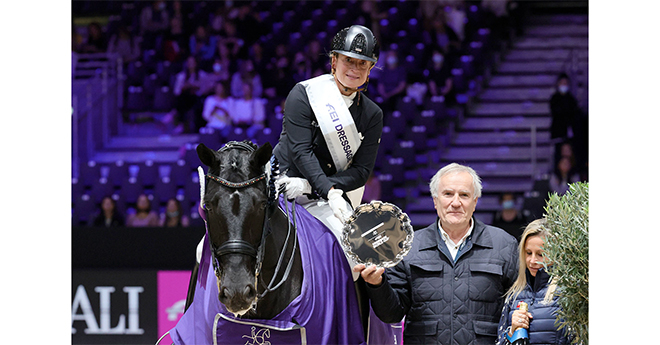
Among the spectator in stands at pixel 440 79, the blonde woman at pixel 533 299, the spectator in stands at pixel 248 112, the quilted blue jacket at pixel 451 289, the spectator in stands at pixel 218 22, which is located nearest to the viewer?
the blonde woman at pixel 533 299

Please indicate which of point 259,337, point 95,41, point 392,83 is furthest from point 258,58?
point 259,337

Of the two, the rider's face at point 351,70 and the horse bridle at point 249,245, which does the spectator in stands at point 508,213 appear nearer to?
the rider's face at point 351,70

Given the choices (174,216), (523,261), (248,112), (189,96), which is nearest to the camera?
(523,261)

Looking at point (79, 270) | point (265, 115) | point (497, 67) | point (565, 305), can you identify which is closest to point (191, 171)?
point (265, 115)

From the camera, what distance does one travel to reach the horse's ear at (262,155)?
8.75 feet

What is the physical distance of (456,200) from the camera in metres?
3.00

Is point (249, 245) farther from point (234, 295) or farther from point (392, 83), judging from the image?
point (392, 83)

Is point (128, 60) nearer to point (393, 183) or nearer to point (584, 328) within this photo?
point (393, 183)

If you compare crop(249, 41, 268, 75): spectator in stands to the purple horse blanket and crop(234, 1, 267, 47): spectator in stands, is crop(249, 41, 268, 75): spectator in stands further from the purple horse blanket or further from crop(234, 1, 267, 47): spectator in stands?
the purple horse blanket

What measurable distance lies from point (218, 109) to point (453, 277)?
6815 mm

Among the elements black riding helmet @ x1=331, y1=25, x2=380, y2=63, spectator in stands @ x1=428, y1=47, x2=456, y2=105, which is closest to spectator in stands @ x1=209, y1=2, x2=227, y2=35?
spectator in stands @ x1=428, y1=47, x2=456, y2=105

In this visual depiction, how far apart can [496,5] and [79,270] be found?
22.3ft

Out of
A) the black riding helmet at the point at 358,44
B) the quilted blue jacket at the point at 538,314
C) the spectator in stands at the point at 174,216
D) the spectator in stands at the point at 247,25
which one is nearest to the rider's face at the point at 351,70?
the black riding helmet at the point at 358,44

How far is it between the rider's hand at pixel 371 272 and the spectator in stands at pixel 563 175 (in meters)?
5.99
